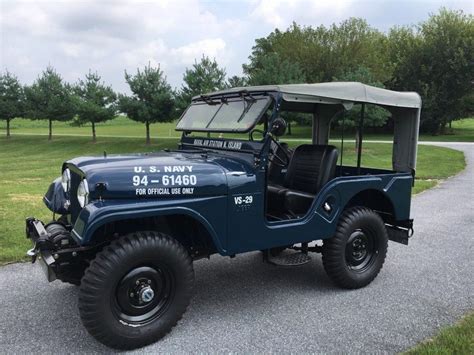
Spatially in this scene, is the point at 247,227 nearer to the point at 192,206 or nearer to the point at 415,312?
the point at 192,206

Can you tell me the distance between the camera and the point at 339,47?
32094mm

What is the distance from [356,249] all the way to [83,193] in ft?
8.77

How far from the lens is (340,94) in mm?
4172

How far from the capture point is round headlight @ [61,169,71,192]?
12.4ft

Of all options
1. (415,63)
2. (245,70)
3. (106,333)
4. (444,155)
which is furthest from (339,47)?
(106,333)

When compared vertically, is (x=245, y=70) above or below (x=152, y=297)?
above

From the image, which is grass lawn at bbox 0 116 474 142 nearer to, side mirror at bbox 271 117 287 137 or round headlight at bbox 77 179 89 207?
side mirror at bbox 271 117 287 137

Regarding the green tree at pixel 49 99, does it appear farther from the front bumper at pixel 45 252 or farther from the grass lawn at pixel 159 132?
the front bumper at pixel 45 252

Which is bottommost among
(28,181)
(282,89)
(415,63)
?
(28,181)

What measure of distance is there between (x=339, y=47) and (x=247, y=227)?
31.0 metres

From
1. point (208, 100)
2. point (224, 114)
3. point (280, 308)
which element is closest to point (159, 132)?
point (208, 100)

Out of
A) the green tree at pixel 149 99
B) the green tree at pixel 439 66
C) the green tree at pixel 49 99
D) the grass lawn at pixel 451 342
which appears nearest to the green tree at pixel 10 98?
the green tree at pixel 49 99

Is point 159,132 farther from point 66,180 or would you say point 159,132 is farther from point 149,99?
point 66,180

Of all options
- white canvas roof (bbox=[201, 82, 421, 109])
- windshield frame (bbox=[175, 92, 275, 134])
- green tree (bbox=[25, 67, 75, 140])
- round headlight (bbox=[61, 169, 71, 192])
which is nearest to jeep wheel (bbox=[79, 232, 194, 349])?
round headlight (bbox=[61, 169, 71, 192])
